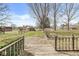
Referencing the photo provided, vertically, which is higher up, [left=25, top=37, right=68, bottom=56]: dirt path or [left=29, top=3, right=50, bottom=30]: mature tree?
[left=29, top=3, right=50, bottom=30]: mature tree

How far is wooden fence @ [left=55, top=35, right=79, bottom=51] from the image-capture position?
2252mm

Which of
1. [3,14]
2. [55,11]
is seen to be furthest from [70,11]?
[3,14]

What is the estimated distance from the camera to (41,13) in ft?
7.49

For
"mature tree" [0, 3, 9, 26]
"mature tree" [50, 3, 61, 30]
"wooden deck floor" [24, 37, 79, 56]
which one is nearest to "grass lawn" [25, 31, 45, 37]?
"wooden deck floor" [24, 37, 79, 56]

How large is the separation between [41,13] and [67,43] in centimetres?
39

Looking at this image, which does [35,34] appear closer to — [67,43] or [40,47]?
[40,47]

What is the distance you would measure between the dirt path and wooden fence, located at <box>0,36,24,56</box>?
0.05 m

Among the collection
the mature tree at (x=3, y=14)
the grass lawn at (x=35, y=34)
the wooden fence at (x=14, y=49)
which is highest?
the mature tree at (x=3, y=14)

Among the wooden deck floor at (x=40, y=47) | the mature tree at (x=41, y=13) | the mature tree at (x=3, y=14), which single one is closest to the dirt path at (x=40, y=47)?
the wooden deck floor at (x=40, y=47)

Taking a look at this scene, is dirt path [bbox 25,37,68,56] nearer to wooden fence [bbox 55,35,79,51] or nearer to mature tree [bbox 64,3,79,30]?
wooden fence [bbox 55,35,79,51]

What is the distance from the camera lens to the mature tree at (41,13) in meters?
2.27

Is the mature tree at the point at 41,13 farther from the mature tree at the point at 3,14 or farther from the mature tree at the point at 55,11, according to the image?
the mature tree at the point at 3,14

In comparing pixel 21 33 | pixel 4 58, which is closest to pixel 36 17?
pixel 21 33

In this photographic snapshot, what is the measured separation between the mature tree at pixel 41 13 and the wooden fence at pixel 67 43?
20 cm
